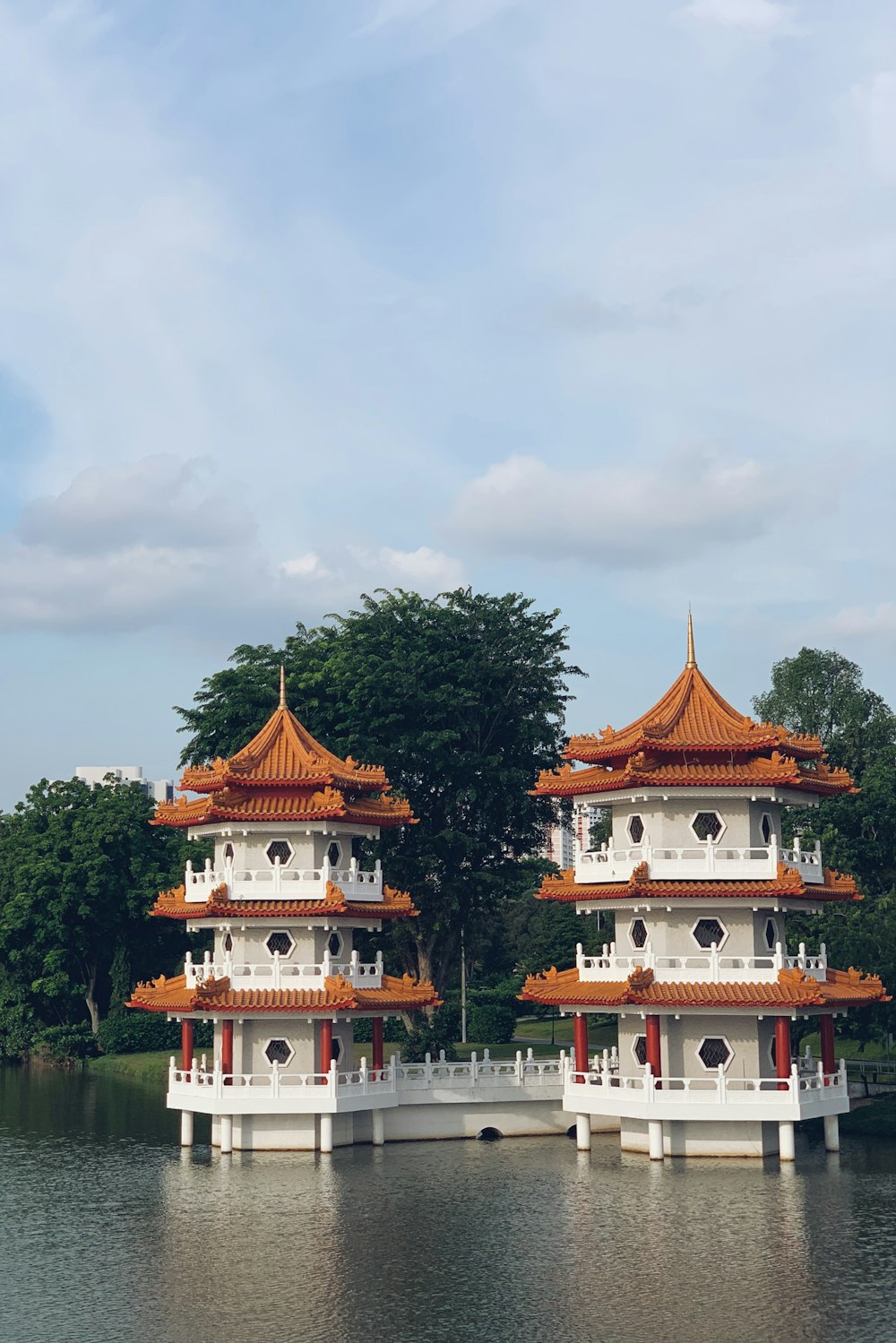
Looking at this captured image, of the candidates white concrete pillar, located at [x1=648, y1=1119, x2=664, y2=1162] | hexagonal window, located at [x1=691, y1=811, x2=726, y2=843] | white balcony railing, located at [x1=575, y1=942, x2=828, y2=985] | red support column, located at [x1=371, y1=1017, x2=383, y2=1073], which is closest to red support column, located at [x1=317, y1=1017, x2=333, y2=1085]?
red support column, located at [x1=371, y1=1017, x2=383, y2=1073]

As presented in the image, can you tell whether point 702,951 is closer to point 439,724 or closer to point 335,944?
point 335,944

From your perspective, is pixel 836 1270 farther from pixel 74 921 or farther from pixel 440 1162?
pixel 74 921

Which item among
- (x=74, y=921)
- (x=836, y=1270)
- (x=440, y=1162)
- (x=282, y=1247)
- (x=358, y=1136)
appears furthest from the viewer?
(x=74, y=921)

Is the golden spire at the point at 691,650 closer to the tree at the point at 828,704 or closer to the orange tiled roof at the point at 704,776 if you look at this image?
the orange tiled roof at the point at 704,776

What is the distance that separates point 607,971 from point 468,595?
27.7m

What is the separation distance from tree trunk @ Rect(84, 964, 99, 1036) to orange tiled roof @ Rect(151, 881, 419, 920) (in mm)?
36146

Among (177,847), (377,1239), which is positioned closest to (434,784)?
(177,847)

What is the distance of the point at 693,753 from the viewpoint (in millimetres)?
46250

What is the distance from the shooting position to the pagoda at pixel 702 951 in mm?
44156

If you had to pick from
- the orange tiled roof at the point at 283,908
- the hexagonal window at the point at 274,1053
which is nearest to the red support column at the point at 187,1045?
the hexagonal window at the point at 274,1053

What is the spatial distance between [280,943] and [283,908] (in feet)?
5.20

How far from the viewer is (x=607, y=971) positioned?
47562mm

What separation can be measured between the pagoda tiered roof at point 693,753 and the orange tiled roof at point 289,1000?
799 cm

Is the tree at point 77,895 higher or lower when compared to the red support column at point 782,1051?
higher
